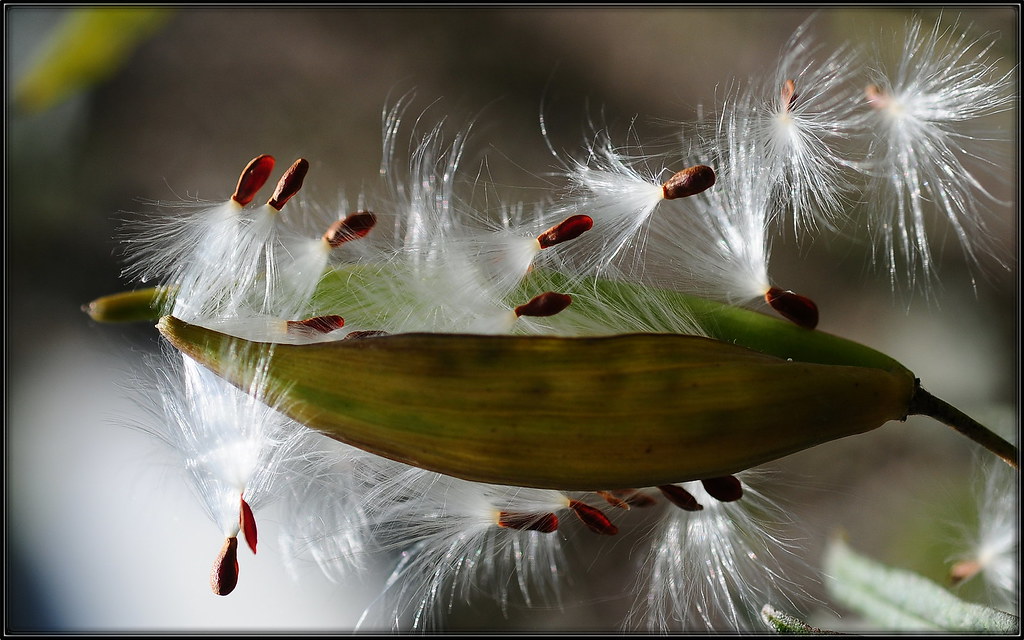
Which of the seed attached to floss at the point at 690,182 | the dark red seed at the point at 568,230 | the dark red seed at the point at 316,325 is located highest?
the seed attached to floss at the point at 690,182

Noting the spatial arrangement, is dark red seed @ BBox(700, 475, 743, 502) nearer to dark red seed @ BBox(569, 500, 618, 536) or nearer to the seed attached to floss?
dark red seed @ BBox(569, 500, 618, 536)

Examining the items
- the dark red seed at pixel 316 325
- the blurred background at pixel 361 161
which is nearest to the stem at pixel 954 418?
the dark red seed at pixel 316 325

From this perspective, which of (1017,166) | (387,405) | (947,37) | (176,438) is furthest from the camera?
(1017,166)

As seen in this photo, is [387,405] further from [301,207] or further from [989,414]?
[989,414]

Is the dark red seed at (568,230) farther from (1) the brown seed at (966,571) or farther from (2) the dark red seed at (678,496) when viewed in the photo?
(1) the brown seed at (966,571)

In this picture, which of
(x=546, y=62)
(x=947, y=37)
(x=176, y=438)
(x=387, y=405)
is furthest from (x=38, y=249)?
(x=947, y=37)

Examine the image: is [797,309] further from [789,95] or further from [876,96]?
[876,96]

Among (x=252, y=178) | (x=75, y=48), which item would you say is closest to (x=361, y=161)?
(x=75, y=48)

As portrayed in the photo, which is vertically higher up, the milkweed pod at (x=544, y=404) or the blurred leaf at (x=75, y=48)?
the blurred leaf at (x=75, y=48)
